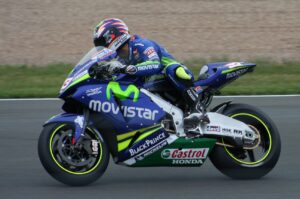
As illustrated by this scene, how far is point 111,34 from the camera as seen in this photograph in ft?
23.6

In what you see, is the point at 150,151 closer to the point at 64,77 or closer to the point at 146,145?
the point at 146,145

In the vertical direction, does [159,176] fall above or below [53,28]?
below

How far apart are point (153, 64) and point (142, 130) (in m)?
0.60

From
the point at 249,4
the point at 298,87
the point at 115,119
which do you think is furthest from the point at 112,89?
the point at 249,4

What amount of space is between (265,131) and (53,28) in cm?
1228

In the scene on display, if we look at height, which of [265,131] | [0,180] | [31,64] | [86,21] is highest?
[86,21]

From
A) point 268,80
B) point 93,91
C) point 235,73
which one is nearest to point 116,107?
point 93,91

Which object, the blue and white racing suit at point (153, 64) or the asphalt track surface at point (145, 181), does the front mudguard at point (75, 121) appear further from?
the blue and white racing suit at point (153, 64)

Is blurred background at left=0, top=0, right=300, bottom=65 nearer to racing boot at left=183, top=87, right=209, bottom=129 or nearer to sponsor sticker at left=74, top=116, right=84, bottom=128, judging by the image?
racing boot at left=183, top=87, right=209, bottom=129

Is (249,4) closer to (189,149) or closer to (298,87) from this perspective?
→ (298,87)

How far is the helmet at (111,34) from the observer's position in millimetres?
7195

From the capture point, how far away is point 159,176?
771 centimetres

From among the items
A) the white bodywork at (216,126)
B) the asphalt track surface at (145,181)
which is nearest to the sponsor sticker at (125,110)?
the white bodywork at (216,126)

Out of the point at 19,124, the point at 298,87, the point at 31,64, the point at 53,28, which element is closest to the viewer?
the point at 19,124
